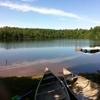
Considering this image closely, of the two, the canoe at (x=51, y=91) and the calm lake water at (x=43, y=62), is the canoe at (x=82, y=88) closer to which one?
the canoe at (x=51, y=91)

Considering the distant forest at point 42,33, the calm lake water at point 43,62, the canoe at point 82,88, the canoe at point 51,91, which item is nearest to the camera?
the canoe at point 51,91

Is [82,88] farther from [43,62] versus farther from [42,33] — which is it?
[42,33]

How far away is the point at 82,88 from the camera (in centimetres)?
874

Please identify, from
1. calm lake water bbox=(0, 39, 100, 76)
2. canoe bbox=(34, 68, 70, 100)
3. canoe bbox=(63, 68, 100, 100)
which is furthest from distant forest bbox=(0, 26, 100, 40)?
canoe bbox=(34, 68, 70, 100)

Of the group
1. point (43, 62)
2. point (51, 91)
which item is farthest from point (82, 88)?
point (43, 62)

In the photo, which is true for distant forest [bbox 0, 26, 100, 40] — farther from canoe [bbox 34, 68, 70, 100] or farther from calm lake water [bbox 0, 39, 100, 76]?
canoe [bbox 34, 68, 70, 100]

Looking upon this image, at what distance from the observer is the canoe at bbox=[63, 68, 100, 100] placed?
7710 millimetres

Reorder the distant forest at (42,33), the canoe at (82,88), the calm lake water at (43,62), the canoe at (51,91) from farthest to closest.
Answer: the distant forest at (42,33)
the calm lake water at (43,62)
the canoe at (82,88)
the canoe at (51,91)

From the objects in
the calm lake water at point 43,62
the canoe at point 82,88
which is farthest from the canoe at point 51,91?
Answer: the calm lake water at point 43,62

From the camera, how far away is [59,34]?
543ft

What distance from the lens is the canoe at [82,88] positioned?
7.71m

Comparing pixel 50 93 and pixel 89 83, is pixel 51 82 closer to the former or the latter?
pixel 50 93

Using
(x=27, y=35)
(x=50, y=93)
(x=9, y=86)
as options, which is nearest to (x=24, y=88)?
(x=9, y=86)

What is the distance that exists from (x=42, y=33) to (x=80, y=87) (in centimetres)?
15185
